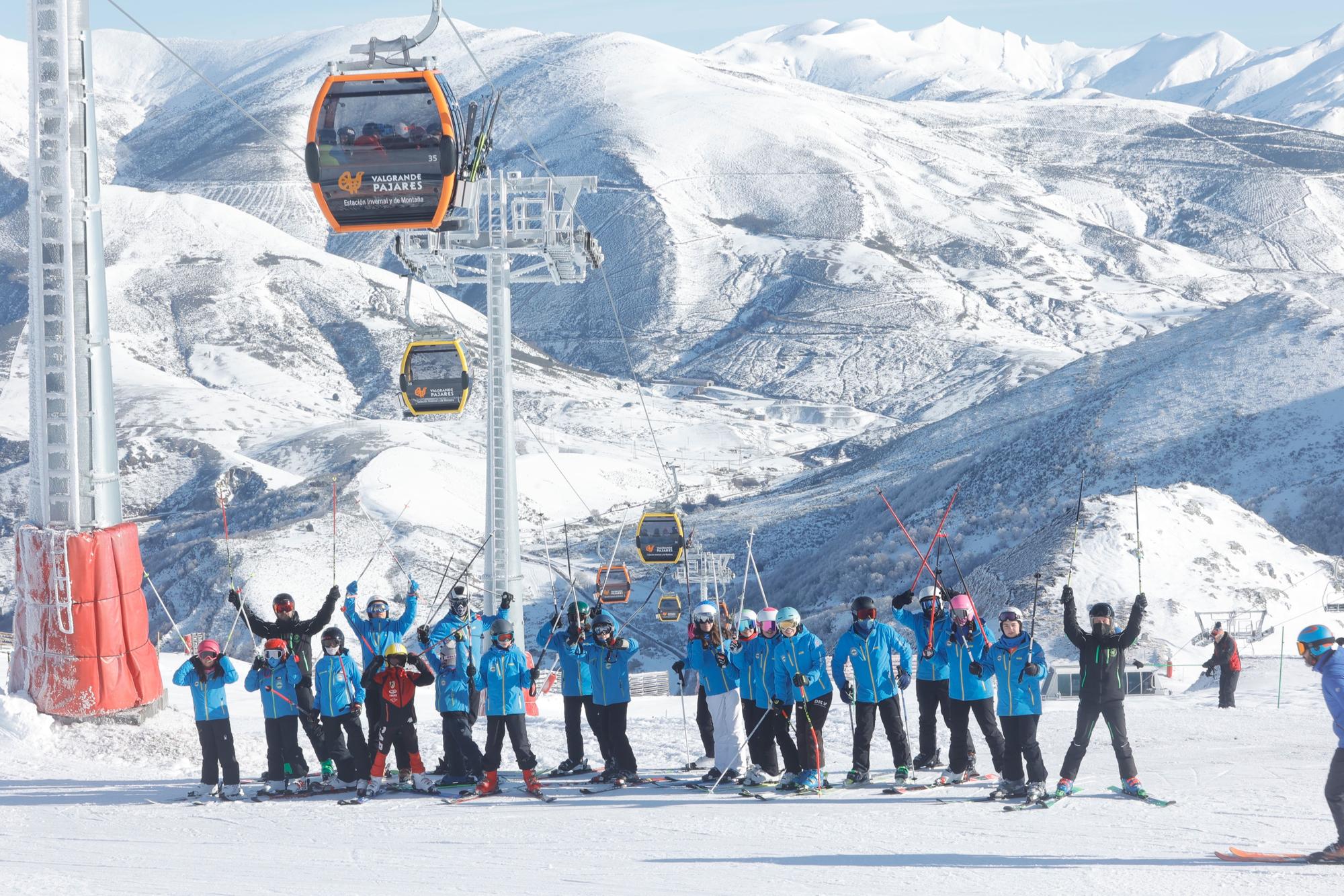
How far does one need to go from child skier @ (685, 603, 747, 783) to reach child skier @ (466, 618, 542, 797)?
128 centimetres

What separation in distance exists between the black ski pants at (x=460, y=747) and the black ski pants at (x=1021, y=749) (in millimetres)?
3723

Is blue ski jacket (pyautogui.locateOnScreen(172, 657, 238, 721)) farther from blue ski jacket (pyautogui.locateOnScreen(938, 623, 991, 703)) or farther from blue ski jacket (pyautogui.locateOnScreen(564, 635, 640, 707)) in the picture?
blue ski jacket (pyautogui.locateOnScreen(938, 623, 991, 703))

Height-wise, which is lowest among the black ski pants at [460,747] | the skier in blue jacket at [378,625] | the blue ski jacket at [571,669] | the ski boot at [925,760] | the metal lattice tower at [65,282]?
the ski boot at [925,760]

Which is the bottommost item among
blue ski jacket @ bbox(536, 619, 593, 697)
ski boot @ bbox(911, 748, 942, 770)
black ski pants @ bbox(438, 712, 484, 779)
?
ski boot @ bbox(911, 748, 942, 770)

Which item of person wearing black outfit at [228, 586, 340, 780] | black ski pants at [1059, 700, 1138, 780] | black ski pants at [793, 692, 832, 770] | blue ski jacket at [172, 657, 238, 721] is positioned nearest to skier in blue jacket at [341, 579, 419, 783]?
person wearing black outfit at [228, 586, 340, 780]

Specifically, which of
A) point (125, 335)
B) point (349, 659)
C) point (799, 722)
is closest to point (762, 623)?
point (799, 722)

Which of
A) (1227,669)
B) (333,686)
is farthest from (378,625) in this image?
(1227,669)

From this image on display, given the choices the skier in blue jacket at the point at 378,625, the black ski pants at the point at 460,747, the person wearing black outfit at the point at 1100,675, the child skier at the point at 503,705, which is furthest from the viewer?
the skier in blue jacket at the point at 378,625

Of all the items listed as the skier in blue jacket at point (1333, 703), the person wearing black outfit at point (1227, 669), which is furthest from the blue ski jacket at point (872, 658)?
the person wearing black outfit at point (1227, 669)

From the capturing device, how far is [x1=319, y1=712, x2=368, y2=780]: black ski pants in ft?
33.1

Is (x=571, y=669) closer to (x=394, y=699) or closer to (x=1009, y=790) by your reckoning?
(x=394, y=699)

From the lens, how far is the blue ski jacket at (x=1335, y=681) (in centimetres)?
746

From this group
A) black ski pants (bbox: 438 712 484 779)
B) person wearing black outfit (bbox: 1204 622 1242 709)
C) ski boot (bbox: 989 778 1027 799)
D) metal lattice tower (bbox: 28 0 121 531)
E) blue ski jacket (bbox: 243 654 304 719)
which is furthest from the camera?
person wearing black outfit (bbox: 1204 622 1242 709)

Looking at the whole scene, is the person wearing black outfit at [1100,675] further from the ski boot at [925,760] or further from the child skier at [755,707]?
the child skier at [755,707]
